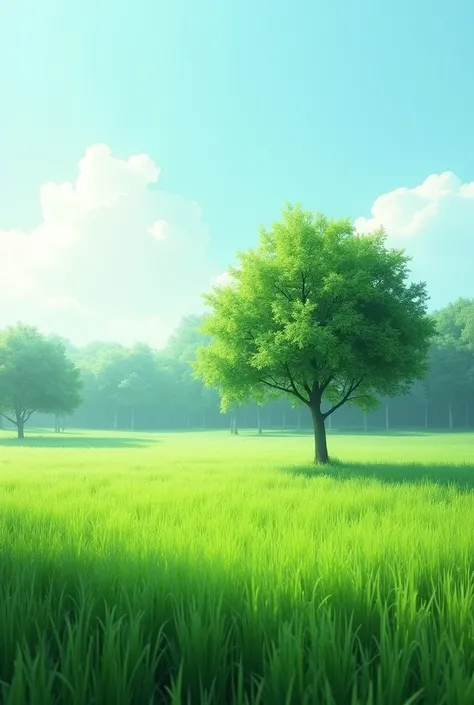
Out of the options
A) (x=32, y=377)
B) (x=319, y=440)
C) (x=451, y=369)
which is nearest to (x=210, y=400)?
(x=451, y=369)

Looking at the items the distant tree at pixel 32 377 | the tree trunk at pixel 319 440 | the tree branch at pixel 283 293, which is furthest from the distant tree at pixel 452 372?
the tree branch at pixel 283 293

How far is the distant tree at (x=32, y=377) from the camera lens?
2334 inches

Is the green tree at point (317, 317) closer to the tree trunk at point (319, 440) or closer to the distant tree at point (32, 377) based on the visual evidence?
the tree trunk at point (319, 440)

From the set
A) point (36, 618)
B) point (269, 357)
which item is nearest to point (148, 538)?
point (36, 618)

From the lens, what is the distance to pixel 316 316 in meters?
22.8

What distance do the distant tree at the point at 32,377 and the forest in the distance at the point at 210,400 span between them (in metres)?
32.9

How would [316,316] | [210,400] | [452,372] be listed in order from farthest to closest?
[210,400] → [452,372] → [316,316]

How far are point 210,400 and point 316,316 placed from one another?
8899 cm

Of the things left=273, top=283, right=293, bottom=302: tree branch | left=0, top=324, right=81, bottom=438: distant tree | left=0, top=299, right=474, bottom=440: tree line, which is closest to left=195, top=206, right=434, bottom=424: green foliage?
left=273, top=283, right=293, bottom=302: tree branch

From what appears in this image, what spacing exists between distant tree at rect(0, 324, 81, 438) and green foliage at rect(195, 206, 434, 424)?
140 feet

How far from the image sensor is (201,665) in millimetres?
2572

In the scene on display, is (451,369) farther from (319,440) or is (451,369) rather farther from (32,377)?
(319,440)

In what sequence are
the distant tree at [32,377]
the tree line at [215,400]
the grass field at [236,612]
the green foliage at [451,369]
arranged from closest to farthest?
1. the grass field at [236,612]
2. the distant tree at [32,377]
3. the green foliage at [451,369]
4. the tree line at [215,400]

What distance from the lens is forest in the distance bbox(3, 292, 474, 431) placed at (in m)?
93.8
